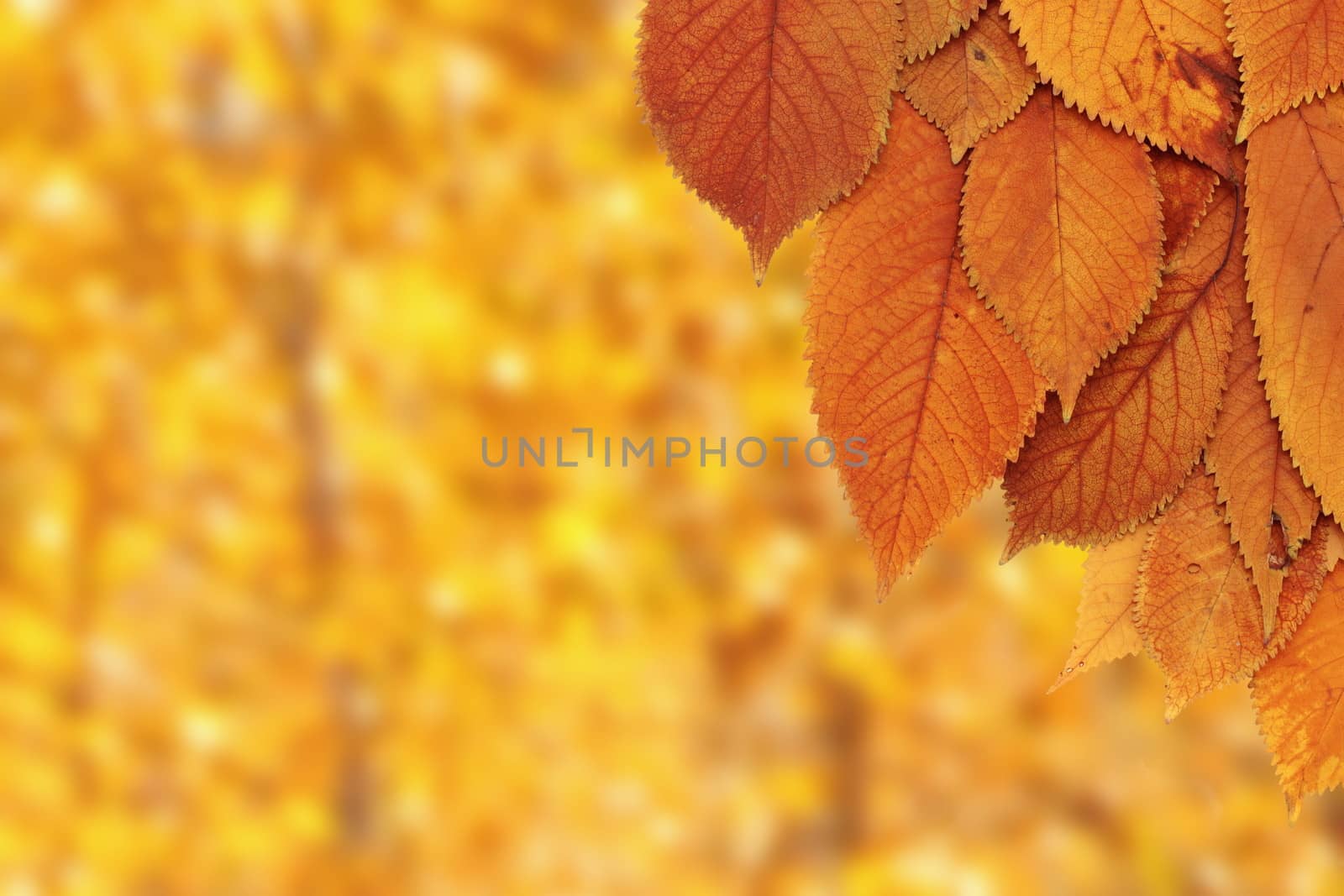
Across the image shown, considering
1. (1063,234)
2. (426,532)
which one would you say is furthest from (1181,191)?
(426,532)

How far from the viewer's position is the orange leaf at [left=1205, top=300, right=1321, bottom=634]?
0.51ft

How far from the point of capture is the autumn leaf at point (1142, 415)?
0.50 feet

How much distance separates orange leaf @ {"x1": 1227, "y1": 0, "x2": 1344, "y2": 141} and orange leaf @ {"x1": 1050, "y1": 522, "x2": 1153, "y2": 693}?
6 cm

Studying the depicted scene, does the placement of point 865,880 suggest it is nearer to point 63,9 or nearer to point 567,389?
point 567,389

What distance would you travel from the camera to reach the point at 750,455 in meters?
0.90

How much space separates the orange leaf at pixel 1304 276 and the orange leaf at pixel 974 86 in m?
0.03

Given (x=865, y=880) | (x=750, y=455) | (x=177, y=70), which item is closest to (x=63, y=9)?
(x=177, y=70)

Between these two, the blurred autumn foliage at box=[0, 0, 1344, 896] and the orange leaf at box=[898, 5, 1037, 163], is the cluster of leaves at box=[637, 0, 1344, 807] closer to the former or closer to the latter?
the orange leaf at box=[898, 5, 1037, 163]

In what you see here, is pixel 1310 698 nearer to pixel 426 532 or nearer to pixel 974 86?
pixel 974 86

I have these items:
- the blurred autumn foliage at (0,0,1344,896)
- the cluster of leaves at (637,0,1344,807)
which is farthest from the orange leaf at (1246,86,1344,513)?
the blurred autumn foliage at (0,0,1344,896)

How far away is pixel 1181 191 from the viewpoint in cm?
15

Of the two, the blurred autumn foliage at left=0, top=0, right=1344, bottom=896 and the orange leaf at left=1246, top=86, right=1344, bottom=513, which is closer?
the orange leaf at left=1246, top=86, right=1344, bottom=513

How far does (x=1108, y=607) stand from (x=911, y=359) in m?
0.05

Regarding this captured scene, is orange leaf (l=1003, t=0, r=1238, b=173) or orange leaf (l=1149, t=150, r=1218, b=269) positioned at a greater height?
orange leaf (l=1003, t=0, r=1238, b=173)
